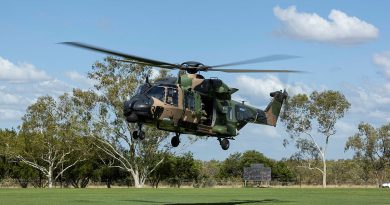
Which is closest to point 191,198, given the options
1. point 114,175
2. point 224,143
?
point 224,143

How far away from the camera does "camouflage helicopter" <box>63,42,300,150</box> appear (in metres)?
Result: 32.2

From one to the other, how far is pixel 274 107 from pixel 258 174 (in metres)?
56.6

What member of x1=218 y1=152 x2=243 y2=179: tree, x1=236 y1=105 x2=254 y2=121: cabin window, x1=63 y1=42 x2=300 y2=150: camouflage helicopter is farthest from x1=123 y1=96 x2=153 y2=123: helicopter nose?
x1=218 y1=152 x2=243 y2=179: tree

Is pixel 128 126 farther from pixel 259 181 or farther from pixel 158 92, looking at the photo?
pixel 158 92

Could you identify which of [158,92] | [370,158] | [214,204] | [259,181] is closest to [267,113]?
[214,204]

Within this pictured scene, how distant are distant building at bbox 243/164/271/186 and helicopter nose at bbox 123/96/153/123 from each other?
70760mm

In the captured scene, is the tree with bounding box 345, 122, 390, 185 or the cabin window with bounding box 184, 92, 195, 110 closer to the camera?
the cabin window with bounding box 184, 92, 195, 110

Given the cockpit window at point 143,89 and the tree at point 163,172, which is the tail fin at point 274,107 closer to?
the cockpit window at point 143,89

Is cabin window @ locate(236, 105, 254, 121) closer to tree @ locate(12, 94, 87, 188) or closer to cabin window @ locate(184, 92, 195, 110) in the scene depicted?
cabin window @ locate(184, 92, 195, 110)

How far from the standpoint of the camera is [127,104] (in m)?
32.0

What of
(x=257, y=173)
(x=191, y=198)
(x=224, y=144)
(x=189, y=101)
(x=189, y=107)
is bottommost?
(x=191, y=198)

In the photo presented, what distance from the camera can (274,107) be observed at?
46.1 meters

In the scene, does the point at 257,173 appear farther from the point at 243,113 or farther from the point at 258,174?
the point at 243,113

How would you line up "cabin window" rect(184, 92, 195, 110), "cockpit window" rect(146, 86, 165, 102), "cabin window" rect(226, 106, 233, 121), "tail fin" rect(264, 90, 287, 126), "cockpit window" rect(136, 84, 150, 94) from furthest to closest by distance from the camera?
1. "tail fin" rect(264, 90, 287, 126)
2. "cabin window" rect(226, 106, 233, 121)
3. "cabin window" rect(184, 92, 195, 110)
4. "cockpit window" rect(136, 84, 150, 94)
5. "cockpit window" rect(146, 86, 165, 102)
